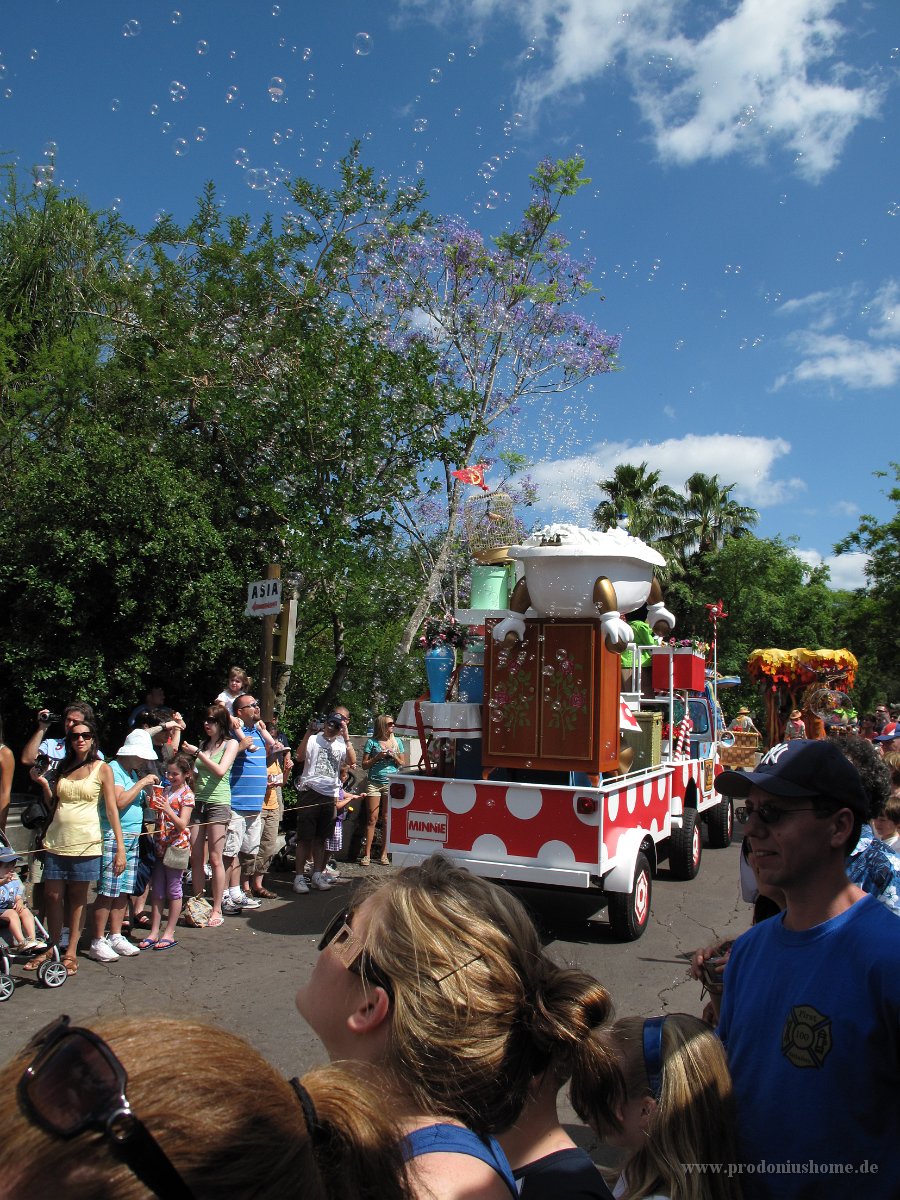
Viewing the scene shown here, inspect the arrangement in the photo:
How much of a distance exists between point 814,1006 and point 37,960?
5.36 meters

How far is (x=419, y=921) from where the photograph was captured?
1332 millimetres

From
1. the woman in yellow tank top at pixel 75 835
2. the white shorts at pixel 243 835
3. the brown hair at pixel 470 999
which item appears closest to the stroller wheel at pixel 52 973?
the woman in yellow tank top at pixel 75 835

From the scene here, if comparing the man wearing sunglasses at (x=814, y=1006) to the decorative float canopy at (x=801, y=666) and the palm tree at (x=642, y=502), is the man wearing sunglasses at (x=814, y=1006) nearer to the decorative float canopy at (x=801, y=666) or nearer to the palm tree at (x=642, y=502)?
the decorative float canopy at (x=801, y=666)

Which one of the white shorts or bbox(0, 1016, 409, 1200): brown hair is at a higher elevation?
bbox(0, 1016, 409, 1200): brown hair

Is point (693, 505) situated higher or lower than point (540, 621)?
higher

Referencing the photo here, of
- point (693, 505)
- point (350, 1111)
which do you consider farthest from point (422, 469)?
point (693, 505)

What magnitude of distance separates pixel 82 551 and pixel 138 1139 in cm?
1009

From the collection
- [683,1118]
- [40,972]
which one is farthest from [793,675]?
[683,1118]

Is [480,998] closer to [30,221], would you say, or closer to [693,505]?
[30,221]

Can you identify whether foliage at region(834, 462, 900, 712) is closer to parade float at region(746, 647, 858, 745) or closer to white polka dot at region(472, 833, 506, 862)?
parade float at region(746, 647, 858, 745)

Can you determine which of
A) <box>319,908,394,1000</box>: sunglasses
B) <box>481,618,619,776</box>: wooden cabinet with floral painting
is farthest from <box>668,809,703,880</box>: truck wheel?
<box>319,908,394,1000</box>: sunglasses

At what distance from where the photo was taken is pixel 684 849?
8.56 metres

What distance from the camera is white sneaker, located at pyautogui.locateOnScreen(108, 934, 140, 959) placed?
19.7 feet

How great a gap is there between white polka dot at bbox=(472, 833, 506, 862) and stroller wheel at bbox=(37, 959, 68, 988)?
2798mm
